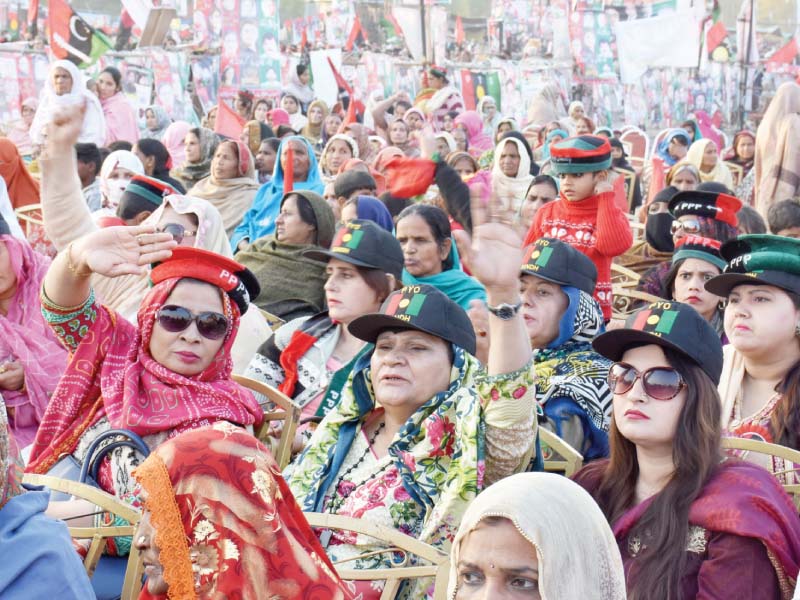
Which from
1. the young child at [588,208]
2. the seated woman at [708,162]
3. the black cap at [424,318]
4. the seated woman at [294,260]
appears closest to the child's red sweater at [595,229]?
the young child at [588,208]

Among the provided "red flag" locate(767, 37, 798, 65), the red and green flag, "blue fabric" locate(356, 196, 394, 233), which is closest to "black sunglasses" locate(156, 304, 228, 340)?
"blue fabric" locate(356, 196, 394, 233)

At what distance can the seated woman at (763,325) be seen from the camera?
137 inches

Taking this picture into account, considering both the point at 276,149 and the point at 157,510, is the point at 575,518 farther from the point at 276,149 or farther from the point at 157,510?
the point at 276,149

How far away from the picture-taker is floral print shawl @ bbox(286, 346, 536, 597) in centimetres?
277

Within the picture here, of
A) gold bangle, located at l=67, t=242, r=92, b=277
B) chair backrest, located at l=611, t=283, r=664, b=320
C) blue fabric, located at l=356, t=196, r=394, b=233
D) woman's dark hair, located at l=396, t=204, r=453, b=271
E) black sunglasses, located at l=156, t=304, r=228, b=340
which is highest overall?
gold bangle, located at l=67, t=242, r=92, b=277

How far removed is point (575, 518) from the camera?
6.17ft

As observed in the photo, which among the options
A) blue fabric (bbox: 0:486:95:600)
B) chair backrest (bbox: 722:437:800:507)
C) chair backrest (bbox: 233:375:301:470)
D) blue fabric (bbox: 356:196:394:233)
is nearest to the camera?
blue fabric (bbox: 0:486:95:600)

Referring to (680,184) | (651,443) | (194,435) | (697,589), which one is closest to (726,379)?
(651,443)

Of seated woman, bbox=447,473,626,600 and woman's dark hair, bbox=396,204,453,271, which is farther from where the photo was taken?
woman's dark hair, bbox=396,204,453,271

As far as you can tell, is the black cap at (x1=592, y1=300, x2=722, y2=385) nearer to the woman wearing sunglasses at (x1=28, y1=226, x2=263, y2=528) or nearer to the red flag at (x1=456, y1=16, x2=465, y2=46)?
the woman wearing sunglasses at (x1=28, y1=226, x2=263, y2=528)

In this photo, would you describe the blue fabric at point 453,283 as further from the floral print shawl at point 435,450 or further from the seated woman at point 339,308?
the floral print shawl at point 435,450

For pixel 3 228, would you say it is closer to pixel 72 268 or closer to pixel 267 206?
pixel 72 268

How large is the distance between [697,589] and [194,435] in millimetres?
1179

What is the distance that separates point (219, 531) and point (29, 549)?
355mm
